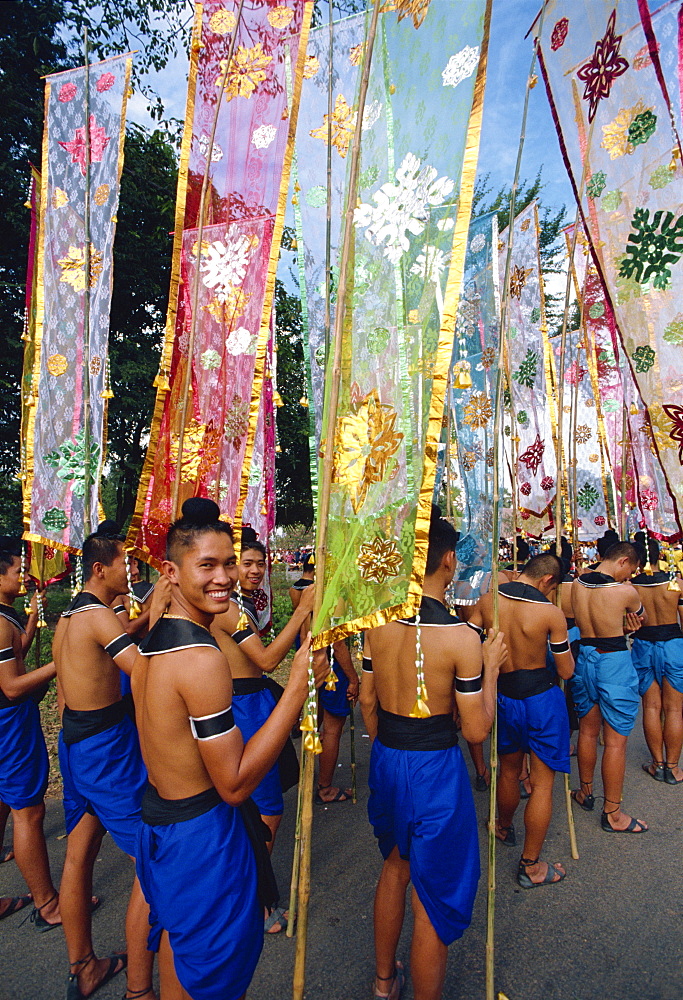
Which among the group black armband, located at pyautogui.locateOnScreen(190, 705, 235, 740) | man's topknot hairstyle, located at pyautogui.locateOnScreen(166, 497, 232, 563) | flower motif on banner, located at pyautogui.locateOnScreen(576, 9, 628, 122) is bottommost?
black armband, located at pyautogui.locateOnScreen(190, 705, 235, 740)

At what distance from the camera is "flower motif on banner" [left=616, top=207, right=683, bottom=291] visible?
2662 millimetres

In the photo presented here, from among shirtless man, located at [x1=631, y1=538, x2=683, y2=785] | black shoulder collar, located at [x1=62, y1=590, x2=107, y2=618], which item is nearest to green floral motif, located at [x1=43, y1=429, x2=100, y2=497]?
black shoulder collar, located at [x1=62, y1=590, x2=107, y2=618]

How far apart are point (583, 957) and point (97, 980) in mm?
2291

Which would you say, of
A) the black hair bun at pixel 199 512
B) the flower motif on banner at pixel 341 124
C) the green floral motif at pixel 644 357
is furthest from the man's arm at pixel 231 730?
the flower motif on banner at pixel 341 124

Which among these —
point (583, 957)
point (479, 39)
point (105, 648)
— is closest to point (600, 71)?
point (479, 39)

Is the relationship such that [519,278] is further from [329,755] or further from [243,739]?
[243,739]

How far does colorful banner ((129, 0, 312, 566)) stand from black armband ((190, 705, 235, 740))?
1.72 meters

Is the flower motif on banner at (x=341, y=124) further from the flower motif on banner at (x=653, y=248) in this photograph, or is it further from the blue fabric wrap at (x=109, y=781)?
the blue fabric wrap at (x=109, y=781)

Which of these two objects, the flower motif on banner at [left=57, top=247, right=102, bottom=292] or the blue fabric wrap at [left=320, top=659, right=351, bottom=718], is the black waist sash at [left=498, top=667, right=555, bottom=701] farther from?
the flower motif on banner at [left=57, top=247, right=102, bottom=292]

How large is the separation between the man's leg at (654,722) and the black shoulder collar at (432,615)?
11.8 feet

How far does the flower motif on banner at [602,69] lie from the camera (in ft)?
9.25

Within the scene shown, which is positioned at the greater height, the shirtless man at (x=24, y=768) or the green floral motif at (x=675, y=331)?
the green floral motif at (x=675, y=331)

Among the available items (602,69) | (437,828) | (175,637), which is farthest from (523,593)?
(602,69)

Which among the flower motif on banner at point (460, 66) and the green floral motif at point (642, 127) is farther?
the green floral motif at point (642, 127)
